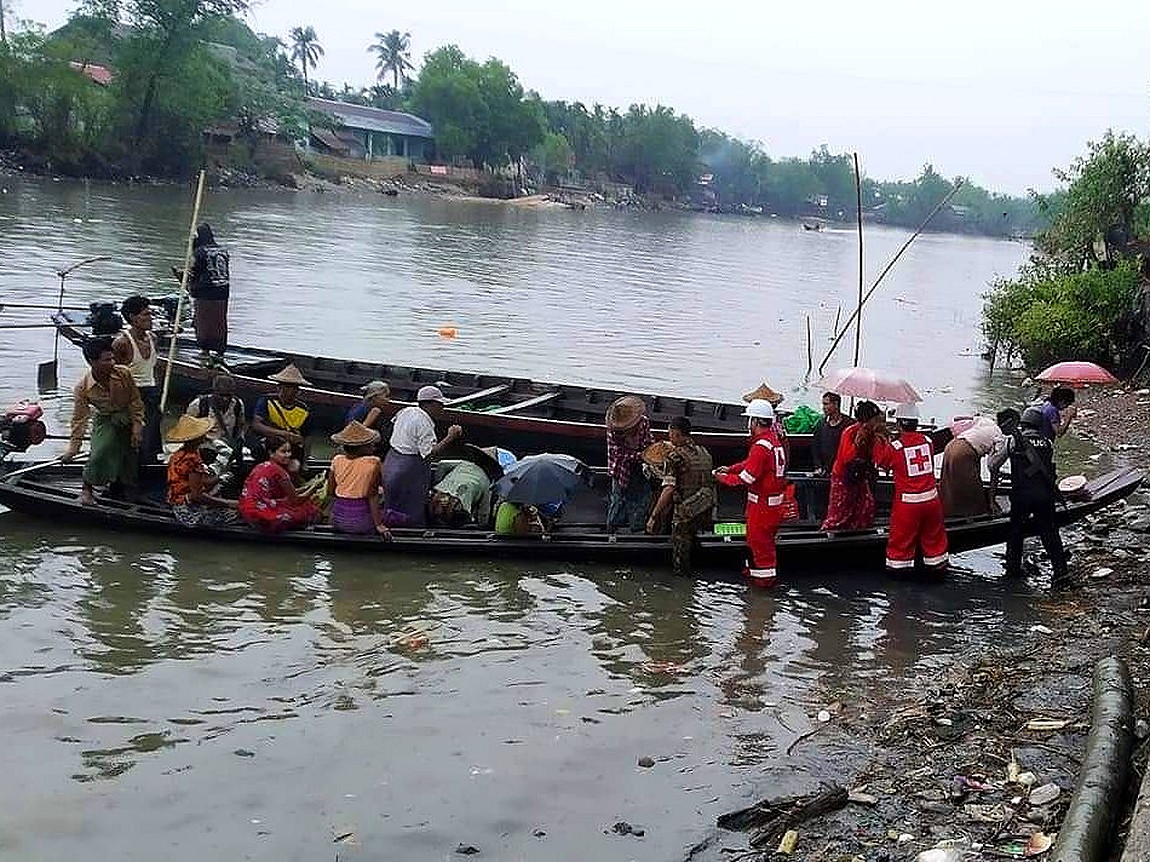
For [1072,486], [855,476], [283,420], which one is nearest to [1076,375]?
[1072,486]

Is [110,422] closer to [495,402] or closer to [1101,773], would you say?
[495,402]

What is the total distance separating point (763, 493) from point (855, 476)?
1.01 metres

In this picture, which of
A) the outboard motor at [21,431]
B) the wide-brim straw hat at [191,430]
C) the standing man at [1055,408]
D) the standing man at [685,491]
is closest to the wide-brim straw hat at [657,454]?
the standing man at [685,491]

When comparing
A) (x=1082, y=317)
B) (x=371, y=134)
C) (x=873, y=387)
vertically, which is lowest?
(x=873, y=387)

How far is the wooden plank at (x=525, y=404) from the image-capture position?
12.2 metres

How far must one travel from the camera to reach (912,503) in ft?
29.1

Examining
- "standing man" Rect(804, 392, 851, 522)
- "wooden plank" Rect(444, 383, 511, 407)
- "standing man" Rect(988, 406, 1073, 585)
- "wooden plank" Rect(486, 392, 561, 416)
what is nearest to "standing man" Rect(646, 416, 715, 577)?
"standing man" Rect(804, 392, 851, 522)

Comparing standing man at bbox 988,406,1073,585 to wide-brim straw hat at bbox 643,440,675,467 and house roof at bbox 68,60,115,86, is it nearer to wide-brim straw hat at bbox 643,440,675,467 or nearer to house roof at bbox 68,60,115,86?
wide-brim straw hat at bbox 643,440,675,467

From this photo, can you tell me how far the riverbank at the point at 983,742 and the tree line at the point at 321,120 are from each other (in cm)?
2038

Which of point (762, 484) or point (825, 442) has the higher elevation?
point (825, 442)

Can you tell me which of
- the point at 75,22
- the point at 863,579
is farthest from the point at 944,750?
the point at 75,22

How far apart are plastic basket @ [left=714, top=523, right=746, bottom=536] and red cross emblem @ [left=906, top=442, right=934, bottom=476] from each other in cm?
145

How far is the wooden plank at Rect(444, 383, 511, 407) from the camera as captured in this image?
12.8 metres

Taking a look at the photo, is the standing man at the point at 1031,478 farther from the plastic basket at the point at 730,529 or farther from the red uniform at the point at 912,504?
the plastic basket at the point at 730,529
